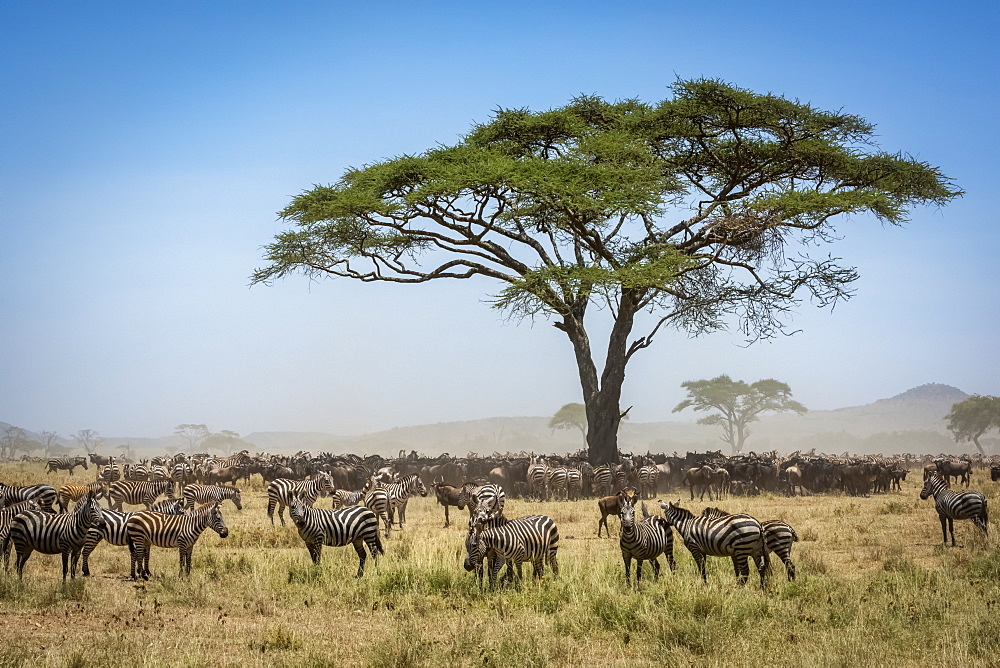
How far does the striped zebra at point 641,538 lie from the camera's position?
10.5 meters

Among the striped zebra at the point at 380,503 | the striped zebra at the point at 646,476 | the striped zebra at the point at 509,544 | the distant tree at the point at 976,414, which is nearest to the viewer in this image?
the striped zebra at the point at 509,544

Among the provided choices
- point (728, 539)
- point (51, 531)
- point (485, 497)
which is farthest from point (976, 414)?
point (51, 531)

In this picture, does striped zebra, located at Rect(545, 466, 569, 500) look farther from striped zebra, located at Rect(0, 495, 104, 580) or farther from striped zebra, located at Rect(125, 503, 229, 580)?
striped zebra, located at Rect(0, 495, 104, 580)

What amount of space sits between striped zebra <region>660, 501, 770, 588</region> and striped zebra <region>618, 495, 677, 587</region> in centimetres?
22

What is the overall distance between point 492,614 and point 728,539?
3.06 metres

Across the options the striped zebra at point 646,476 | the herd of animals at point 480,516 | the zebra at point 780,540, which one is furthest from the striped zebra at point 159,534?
the striped zebra at point 646,476

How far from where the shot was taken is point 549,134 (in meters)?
29.0

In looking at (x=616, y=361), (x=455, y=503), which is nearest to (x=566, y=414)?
(x=616, y=361)

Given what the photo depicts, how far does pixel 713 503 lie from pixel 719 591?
14.4 metres

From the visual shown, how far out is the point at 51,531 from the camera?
11.1m

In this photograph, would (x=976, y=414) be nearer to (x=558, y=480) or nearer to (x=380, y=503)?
(x=558, y=480)

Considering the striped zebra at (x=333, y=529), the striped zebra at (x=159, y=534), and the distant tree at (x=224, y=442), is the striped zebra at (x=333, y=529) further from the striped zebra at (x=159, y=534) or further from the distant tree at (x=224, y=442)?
the distant tree at (x=224, y=442)

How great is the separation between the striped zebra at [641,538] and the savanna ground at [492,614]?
1.22 ft

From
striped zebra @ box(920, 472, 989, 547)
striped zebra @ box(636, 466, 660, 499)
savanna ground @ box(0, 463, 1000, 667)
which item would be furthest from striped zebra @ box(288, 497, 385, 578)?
striped zebra @ box(636, 466, 660, 499)
